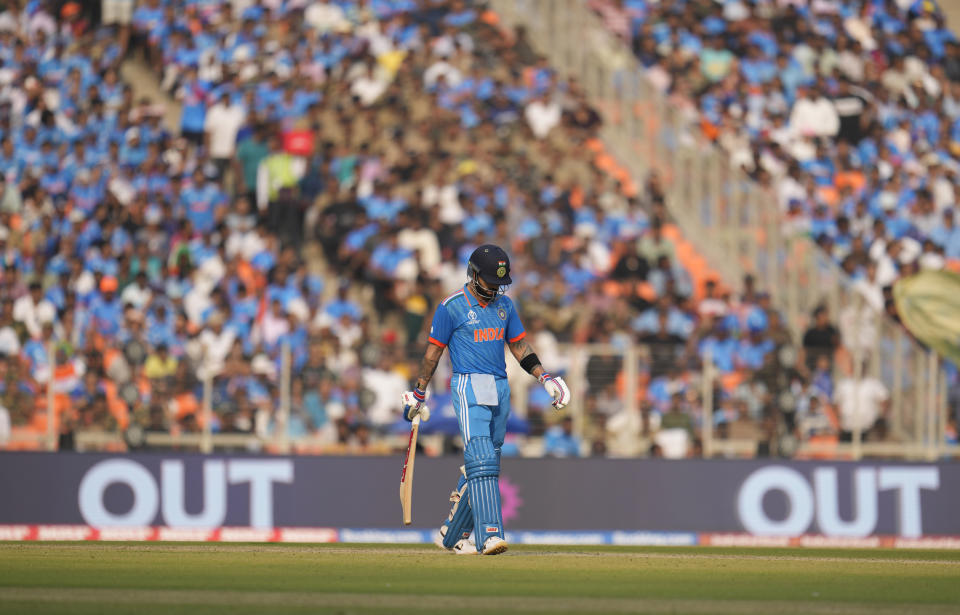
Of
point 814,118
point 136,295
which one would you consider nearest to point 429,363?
point 136,295

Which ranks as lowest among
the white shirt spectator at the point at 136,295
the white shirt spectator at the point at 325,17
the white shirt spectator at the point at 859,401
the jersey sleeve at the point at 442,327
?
the white shirt spectator at the point at 859,401

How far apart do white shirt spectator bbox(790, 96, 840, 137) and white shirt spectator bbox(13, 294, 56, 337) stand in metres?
12.3

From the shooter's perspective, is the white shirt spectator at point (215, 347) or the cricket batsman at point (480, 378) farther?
the white shirt spectator at point (215, 347)

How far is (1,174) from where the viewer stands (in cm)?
2461

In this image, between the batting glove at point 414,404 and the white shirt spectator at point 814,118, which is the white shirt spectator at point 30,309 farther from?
the white shirt spectator at point 814,118

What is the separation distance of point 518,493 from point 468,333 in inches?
250

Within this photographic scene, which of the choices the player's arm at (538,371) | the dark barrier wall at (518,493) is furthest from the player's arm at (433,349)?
the dark barrier wall at (518,493)

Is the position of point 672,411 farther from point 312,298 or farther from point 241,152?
point 241,152

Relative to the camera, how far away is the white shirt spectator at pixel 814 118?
86.1ft

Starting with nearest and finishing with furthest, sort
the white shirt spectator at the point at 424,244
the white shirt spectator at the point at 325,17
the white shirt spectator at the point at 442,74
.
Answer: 1. the white shirt spectator at the point at 424,244
2. the white shirt spectator at the point at 442,74
3. the white shirt spectator at the point at 325,17

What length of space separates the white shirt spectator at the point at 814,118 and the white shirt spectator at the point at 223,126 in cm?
897

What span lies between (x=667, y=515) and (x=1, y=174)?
40.3 ft

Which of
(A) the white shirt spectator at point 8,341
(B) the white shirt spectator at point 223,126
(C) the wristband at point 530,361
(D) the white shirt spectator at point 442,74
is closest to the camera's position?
(C) the wristband at point 530,361

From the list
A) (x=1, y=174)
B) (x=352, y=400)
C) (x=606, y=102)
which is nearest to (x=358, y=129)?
(x=606, y=102)
